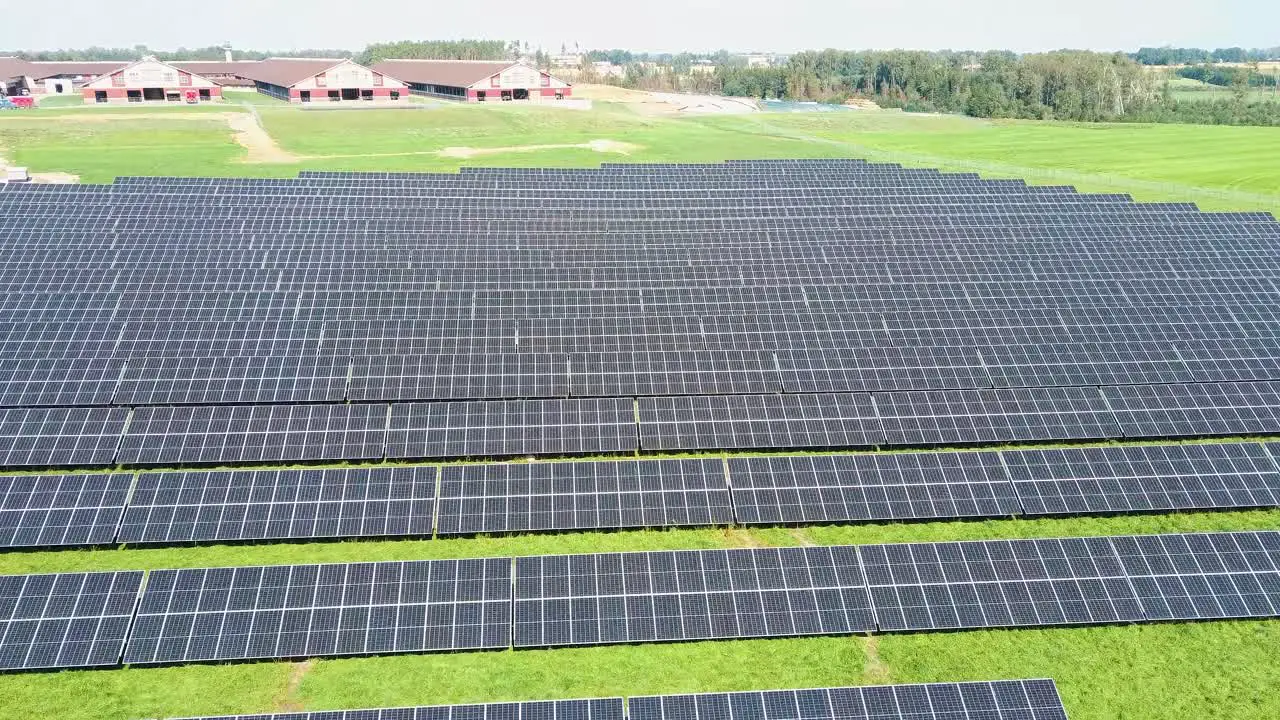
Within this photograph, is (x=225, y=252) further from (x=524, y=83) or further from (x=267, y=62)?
(x=267, y=62)

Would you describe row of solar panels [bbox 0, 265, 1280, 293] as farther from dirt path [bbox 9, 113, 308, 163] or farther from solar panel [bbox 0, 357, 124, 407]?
dirt path [bbox 9, 113, 308, 163]

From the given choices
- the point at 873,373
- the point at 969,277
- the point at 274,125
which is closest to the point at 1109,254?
the point at 969,277

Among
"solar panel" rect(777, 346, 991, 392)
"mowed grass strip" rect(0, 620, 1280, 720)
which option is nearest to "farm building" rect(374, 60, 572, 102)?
"solar panel" rect(777, 346, 991, 392)

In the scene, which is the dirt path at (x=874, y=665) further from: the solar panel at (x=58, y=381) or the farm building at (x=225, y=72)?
the farm building at (x=225, y=72)

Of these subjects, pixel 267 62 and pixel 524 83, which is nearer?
pixel 524 83

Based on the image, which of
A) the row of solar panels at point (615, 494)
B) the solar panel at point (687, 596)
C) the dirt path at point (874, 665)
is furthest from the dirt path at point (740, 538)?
the dirt path at point (874, 665)
